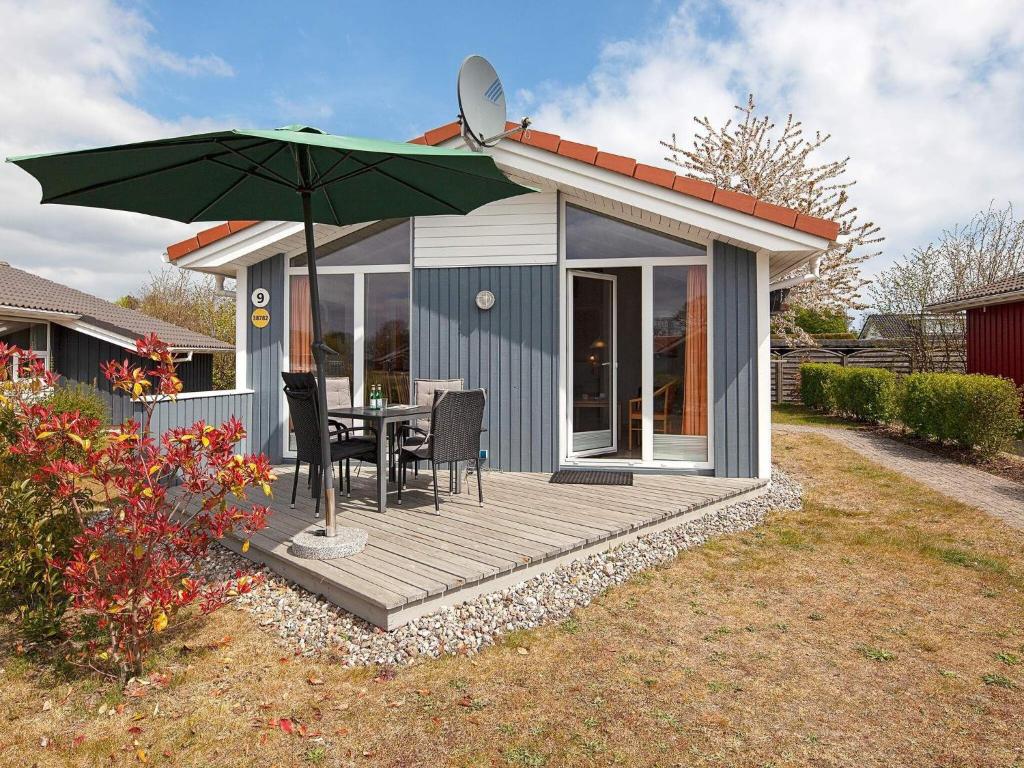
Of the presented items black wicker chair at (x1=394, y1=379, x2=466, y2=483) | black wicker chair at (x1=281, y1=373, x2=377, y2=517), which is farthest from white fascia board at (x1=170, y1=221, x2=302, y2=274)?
black wicker chair at (x1=281, y1=373, x2=377, y2=517)

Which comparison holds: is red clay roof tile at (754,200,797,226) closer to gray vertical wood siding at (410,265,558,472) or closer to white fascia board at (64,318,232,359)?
gray vertical wood siding at (410,265,558,472)

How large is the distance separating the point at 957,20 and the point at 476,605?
10.4 meters

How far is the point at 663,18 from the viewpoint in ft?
28.5

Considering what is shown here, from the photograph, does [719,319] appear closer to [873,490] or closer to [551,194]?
[551,194]

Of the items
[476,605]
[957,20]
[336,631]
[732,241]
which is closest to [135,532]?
[336,631]

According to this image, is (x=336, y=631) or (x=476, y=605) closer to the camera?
(x=336, y=631)

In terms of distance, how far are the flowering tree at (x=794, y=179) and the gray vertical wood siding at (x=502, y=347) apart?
11.9 meters

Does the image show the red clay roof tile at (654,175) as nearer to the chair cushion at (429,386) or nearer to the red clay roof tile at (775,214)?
the red clay roof tile at (775,214)

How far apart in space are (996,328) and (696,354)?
28.6 ft

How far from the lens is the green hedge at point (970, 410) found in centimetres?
723

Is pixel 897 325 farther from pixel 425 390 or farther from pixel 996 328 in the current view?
pixel 425 390

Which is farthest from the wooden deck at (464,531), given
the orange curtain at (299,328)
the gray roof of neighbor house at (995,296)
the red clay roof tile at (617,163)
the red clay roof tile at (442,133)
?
the gray roof of neighbor house at (995,296)

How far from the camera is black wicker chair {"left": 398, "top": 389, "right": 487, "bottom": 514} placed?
13.8ft

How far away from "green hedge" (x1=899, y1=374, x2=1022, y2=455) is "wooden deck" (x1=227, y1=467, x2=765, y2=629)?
164 inches
